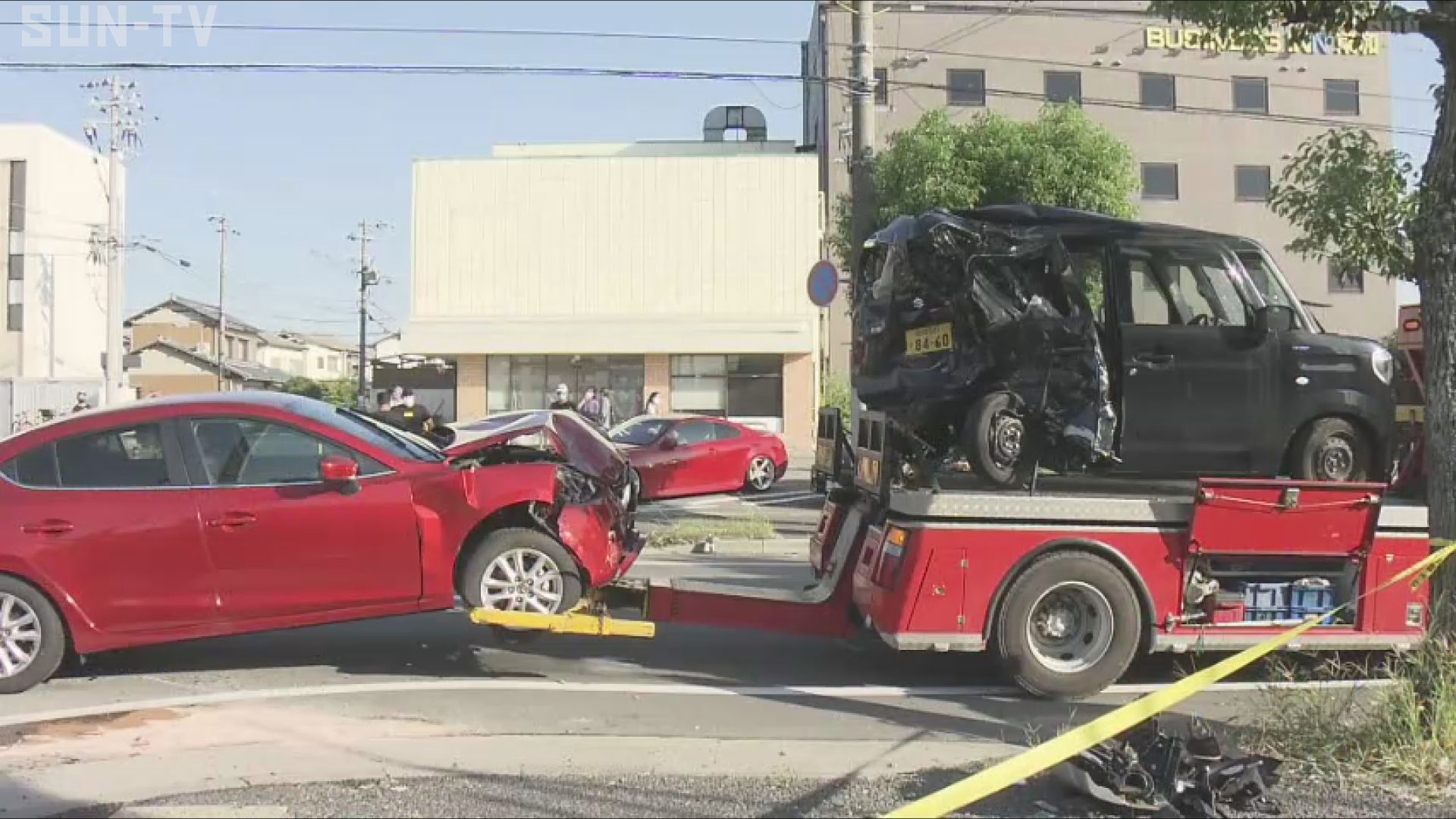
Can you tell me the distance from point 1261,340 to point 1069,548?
2.03 metres

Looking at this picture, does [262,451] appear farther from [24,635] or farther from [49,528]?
[24,635]

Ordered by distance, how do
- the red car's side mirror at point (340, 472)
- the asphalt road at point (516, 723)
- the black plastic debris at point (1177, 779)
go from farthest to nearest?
the red car's side mirror at point (340, 472) → the asphalt road at point (516, 723) → the black plastic debris at point (1177, 779)

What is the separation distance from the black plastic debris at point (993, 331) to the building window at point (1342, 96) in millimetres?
44019

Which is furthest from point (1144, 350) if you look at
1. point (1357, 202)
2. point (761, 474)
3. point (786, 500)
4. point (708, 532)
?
point (761, 474)

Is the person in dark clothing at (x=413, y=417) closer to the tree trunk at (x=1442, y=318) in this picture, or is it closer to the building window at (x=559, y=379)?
the tree trunk at (x=1442, y=318)

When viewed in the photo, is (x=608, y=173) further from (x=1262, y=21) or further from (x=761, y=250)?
(x=1262, y=21)

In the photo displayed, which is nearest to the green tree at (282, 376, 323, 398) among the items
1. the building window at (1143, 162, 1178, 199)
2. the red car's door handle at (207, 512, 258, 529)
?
the building window at (1143, 162, 1178, 199)

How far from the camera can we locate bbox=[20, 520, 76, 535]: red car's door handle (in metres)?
6.46

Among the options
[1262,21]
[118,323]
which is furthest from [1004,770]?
[118,323]

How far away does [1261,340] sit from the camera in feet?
23.7

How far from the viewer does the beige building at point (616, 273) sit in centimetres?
3212

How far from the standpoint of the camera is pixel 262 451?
6.75 m

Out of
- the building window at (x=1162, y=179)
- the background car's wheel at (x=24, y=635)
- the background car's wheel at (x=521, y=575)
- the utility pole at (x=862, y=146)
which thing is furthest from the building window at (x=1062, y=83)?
the background car's wheel at (x=24, y=635)

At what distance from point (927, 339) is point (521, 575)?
2920 millimetres
